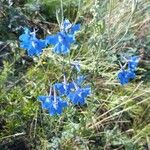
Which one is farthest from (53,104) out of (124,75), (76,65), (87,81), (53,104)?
(87,81)

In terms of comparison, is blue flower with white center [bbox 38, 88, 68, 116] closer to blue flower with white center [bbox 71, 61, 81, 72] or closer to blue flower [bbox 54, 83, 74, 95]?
blue flower [bbox 54, 83, 74, 95]

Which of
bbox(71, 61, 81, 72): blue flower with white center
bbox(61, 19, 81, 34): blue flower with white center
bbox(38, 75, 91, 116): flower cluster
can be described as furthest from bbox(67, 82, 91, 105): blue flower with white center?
bbox(61, 19, 81, 34): blue flower with white center

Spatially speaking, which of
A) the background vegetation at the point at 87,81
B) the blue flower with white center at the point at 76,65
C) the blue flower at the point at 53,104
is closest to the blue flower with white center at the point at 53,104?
the blue flower at the point at 53,104

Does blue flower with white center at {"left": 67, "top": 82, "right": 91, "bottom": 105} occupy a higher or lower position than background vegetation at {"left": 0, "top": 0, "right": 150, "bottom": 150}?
lower

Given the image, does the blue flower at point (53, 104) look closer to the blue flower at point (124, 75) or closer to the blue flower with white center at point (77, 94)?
the blue flower with white center at point (77, 94)

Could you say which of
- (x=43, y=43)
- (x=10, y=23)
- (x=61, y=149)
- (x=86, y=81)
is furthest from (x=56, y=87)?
(x=10, y=23)

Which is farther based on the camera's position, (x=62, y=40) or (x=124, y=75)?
(x=124, y=75)

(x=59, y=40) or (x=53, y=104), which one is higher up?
(x=59, y=40)

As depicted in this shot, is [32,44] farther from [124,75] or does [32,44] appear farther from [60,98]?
[124,75]

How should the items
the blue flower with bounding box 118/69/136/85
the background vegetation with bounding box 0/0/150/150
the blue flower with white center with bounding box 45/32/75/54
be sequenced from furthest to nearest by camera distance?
1. the background vegetation with bounding box 0/0/150/150
2. the blue flower with bounding box 118/69/136/85
3. the blue flower with white center with bounding box 45/32/75/54
